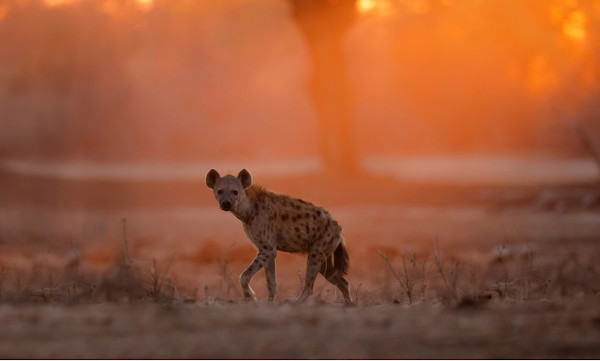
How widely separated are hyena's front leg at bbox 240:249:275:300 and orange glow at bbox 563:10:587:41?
44.4ft

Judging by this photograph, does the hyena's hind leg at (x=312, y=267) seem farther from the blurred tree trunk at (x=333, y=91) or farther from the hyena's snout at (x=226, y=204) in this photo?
the blurred tree trunk at (x=333, y=91)

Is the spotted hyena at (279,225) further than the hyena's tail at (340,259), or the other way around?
the hyena's tail at (340,259)

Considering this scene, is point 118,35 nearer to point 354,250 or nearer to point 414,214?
point 414,214

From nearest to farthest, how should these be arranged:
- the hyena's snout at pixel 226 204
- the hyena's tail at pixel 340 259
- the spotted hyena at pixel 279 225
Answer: the hyena's snout at pixel 226 204 < the spotted hyena at pixel 279 225 < the hyena's tail at pixel 340 259

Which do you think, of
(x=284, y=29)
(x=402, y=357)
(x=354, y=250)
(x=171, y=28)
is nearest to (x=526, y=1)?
(x=354, y=250)

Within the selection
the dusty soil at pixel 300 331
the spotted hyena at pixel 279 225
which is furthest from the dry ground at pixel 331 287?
the spotted hyena at pixel 279 225

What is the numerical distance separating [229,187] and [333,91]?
16.5m

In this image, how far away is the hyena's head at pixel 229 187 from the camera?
7621 mm

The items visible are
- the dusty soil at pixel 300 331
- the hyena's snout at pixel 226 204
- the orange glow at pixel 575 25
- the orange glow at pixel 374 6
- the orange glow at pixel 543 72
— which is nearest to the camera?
the dusty soil at pixel 300 331

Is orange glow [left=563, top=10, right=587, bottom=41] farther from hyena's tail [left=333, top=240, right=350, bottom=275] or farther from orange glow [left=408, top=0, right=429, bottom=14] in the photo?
hyena's tail [left=333, top=240, right=350, bottom=275]

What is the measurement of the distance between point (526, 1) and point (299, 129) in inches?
700

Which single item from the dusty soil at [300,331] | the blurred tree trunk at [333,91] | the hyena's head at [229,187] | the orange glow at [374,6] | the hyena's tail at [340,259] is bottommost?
the dusty soil at [300,331]

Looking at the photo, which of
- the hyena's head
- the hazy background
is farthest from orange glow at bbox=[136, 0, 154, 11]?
the hyena's head

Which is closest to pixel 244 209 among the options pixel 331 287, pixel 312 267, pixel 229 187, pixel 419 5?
pixel 229 187
